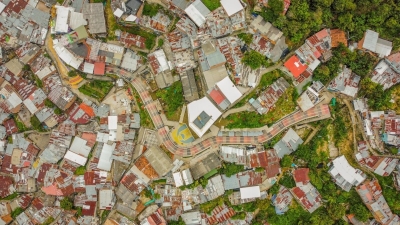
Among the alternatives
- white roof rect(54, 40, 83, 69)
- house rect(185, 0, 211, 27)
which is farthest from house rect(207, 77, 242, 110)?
white roof rect(54, 40, 83, 69)

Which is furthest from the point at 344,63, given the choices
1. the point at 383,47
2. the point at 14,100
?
the point at 14,100

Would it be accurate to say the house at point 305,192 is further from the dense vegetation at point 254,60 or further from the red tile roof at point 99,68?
the red tile roof at point 99,68

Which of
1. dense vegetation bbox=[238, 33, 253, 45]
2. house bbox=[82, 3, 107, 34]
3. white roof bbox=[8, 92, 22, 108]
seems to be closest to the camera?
dense vegetation bbox=[238, 33, 253, 45]

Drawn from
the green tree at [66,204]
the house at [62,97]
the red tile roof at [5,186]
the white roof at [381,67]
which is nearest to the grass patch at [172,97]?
the house at [62,97]

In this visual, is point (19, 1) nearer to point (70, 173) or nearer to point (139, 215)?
point (70, 173)

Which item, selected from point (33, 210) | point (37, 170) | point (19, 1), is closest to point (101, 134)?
point (37, 170)

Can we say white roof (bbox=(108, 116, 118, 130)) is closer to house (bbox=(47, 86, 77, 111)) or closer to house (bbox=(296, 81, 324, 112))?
house (bbox=(47, 86, 77, 111))
